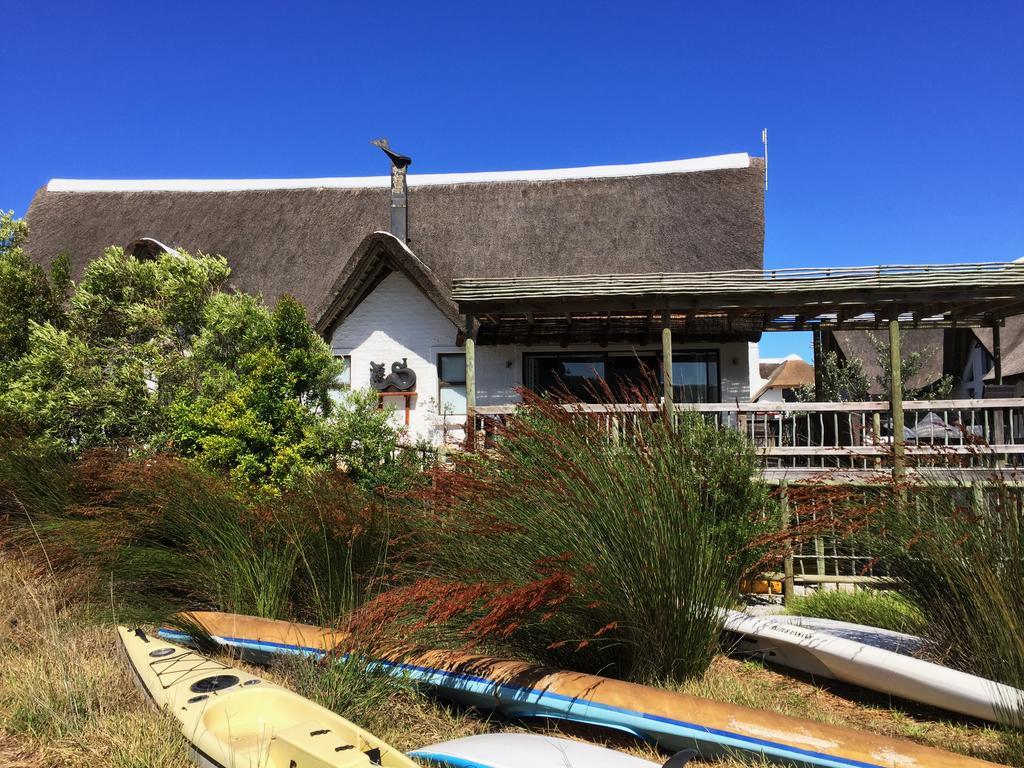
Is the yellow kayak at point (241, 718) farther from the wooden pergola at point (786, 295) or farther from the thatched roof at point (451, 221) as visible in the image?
the thatched roof at point (451, 221)

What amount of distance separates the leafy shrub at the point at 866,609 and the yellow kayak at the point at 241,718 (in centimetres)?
361

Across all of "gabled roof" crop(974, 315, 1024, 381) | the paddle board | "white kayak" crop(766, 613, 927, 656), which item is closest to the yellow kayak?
the paddle board

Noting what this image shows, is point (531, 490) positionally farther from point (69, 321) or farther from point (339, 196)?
point (339, 196)

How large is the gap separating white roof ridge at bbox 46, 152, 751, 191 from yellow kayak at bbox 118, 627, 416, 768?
1395cm

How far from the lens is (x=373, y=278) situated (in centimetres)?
1352

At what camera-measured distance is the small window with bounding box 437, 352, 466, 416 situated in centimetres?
1336

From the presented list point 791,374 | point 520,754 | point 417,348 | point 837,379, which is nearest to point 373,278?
point 417,348

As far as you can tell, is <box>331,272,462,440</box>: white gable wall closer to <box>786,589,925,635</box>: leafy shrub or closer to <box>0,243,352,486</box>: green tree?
<box>0,243,352,486</box>: green tree

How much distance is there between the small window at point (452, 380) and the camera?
13.4 meters

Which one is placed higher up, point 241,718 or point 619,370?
point 619,370

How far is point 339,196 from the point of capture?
17453mm

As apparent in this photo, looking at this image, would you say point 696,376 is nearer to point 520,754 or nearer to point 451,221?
point 451,221

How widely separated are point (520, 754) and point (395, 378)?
10.7 meters

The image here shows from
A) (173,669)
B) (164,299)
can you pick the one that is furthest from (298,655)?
(164,299)
